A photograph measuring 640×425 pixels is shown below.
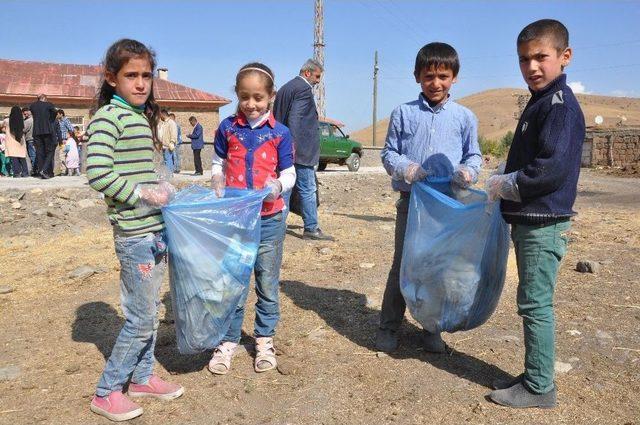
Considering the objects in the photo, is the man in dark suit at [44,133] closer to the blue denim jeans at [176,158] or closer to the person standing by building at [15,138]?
the person standing by building at [15,138]

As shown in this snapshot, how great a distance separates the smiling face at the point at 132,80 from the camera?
2.38 m

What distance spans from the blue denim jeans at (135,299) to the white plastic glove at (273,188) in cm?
54

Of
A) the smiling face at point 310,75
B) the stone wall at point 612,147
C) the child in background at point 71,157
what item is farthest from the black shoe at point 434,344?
the stone wall at point 612,147

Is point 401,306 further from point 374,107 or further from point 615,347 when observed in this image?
point 374,107

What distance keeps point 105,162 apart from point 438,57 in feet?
5.35

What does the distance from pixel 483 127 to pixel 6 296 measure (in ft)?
193

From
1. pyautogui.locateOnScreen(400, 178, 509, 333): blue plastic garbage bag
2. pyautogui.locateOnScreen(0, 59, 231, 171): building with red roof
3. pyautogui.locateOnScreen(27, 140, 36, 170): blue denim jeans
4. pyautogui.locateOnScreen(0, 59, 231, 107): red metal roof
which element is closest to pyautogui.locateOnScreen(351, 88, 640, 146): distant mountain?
pyautogui.locateOnScreen(0, 59, 231, 171): building with red roof

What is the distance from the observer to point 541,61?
239cm

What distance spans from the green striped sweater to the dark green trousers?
160 centimetres

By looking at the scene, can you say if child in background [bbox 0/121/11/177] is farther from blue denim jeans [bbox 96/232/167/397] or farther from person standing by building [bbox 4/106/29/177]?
blue denim jeans [bbox 96/232/167/397]

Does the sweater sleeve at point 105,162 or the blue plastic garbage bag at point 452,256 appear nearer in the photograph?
the sweater sleeve at point 105,162

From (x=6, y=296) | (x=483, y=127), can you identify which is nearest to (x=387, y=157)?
(x=6, y=296)

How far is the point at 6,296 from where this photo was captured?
4250 mm

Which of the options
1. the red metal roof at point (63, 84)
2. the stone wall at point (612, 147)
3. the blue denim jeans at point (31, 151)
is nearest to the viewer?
the blue denim jeans at point (31, 151)
